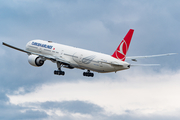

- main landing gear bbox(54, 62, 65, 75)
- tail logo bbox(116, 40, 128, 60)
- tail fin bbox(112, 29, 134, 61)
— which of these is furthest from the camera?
main landing gear bbox(54, 62, 65, 75)

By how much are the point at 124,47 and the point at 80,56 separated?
9486mm

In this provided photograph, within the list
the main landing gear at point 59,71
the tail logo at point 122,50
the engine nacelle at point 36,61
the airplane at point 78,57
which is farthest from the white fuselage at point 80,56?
the engine nacelle at point 36,61

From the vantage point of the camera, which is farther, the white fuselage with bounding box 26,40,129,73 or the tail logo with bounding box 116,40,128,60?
the white fuselage with bounding box 26,40,129,73

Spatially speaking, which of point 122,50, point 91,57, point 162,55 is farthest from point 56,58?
point 162,55

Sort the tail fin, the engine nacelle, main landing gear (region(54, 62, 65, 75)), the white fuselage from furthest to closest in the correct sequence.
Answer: the engine nacelle
main landing gear (region(54, 62, 65, 75))
the white fuselage
the tail fin

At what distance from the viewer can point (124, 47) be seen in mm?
68562

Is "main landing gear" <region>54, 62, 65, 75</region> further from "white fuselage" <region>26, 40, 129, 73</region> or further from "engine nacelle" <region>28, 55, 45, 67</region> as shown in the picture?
"engine nacelle" <region>28, 55, 45, 67</region>

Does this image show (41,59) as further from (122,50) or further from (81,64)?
(122,50)

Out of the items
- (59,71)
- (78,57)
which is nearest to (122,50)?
(78,57)

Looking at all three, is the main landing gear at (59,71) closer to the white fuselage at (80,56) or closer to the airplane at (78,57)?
the airplane at (78,57)

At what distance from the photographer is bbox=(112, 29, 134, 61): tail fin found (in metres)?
68.2

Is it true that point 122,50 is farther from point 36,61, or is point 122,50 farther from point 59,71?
point 36,61

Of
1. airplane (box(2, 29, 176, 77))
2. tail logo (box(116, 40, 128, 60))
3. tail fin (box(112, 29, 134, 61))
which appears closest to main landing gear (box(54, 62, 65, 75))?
airplane (box(2, 29, 176, 77))

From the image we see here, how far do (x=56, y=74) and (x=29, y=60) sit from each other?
6.76 metres
